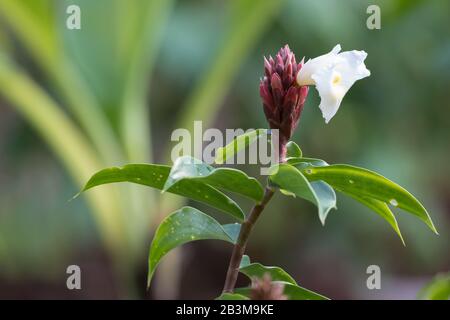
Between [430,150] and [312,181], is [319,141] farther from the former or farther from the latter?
[312,181]

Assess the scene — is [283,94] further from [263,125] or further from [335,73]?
[263,125]

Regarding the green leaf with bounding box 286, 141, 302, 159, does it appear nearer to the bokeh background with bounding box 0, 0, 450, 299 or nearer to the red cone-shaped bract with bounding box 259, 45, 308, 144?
the red cone-shaped bract with bounding box 259, 45, 308, 144

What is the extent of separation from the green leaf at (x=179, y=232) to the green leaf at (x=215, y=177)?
30mm

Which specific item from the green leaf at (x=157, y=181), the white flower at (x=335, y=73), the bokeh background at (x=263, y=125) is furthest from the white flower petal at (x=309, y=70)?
the bokeh background at (x=263, y=125)

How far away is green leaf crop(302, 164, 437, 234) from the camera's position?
0.51 m

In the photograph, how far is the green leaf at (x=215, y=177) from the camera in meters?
0.49

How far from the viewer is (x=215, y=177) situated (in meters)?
0.51

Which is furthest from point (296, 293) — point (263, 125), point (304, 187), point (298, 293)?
point (263, 125)

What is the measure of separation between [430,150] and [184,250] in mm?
1009

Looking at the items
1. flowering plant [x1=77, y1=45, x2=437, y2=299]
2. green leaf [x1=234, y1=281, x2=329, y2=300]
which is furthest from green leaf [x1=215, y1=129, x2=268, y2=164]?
green leaf [x1=234, y1=281, x2=329, y2=300]

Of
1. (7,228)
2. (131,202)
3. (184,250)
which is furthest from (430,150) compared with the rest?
(7,228)

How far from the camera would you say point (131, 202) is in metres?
1.96

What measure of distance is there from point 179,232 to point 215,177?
53 mm

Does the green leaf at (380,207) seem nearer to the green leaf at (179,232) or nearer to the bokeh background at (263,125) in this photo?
the green leaf at (179,232)
